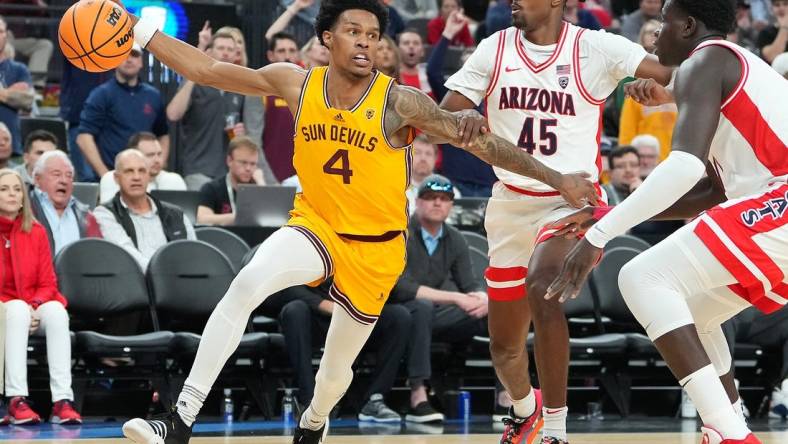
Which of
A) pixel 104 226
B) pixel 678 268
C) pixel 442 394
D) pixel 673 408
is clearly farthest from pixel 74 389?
pixel 678 268

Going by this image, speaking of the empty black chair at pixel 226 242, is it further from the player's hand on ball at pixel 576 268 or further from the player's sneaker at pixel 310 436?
the player's hand on ball at pixel 576 268

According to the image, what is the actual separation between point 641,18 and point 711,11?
32.2ft

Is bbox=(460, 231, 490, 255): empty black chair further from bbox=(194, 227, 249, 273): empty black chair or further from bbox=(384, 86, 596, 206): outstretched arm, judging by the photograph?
bbox=(384, 86, 596, 206): outstretched arm

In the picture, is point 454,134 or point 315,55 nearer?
point 454,134

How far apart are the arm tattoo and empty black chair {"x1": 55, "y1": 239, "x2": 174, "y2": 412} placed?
3.68m

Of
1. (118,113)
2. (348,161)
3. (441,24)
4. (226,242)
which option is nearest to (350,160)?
(348,161)

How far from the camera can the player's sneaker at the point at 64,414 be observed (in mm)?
8547

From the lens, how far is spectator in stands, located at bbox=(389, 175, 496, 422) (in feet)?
30.4

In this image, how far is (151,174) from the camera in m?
11.1

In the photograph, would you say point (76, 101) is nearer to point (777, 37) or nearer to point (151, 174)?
point (151, 174)

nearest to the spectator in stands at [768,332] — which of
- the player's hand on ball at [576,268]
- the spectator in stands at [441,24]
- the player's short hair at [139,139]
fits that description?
the player's short hair at [139,139]

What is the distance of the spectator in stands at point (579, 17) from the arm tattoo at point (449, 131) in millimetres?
8173

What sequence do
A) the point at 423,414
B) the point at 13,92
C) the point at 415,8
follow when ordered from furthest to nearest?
1. the point at 415,8
2. the point at 13,92
3. the point at 423,414

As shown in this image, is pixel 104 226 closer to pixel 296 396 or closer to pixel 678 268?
pixel 296 396
